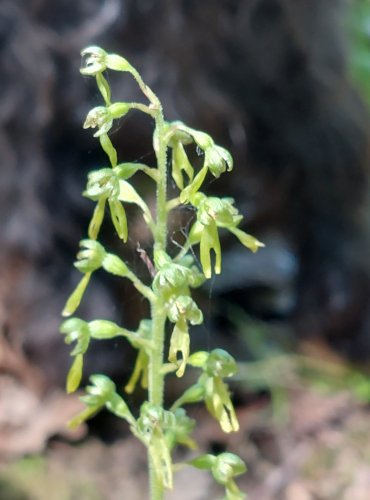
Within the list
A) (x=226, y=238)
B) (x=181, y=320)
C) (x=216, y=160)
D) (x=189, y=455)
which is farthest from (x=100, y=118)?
(x=226, y=238)

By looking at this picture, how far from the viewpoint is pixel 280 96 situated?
102 inches

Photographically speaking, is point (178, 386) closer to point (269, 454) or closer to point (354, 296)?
point (269, 454)

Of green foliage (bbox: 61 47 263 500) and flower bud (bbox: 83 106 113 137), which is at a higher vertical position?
flower bud (bbox: 83 106 113 137)

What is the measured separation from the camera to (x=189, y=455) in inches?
90.9

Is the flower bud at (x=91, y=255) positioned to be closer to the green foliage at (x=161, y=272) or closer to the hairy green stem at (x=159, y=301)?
the green foliage at (x=161, y=272)

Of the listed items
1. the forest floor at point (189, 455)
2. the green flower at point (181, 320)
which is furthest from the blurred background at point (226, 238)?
the green flower at point (181, 320)

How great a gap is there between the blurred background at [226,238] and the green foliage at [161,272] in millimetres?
→ 747

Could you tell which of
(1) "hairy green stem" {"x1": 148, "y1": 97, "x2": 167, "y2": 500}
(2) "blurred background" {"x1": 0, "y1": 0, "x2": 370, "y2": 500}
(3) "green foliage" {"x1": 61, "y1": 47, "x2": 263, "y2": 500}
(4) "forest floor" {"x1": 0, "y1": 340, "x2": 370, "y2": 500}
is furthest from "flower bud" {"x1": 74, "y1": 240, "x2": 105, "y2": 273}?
(4) "forest floor" {"x1": 0, "y1": 340, "x2": 370, "y2": 500}

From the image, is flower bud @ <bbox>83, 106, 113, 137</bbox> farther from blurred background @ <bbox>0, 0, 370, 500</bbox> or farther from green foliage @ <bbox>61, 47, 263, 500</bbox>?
blurred background @ <bbox>0, 0, 370, 500</bbox>

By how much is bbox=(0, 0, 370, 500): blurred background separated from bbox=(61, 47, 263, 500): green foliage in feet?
2.45

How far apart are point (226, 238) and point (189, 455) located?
0.73m

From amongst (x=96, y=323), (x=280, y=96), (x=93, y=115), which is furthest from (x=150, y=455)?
(x=280, y=96)

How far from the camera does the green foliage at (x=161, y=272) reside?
0.87m

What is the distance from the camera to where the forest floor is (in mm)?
2115
